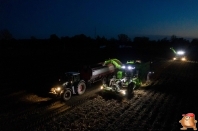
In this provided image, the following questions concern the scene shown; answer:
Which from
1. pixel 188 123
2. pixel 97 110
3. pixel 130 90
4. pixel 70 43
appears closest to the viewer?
pixel 188 123

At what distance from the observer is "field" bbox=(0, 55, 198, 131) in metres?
9.81

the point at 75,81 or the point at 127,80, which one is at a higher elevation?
the point at 75,81

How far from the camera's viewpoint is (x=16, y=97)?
14289 millimetres

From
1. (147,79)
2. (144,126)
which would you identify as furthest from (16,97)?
(147,79)

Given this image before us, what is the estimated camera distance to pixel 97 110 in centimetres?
1170

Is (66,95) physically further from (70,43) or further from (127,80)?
(70,43)

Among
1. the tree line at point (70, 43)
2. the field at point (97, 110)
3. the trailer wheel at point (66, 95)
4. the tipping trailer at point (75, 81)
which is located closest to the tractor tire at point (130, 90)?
the field at point (97, 110)

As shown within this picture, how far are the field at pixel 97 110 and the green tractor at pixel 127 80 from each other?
0.55 metres

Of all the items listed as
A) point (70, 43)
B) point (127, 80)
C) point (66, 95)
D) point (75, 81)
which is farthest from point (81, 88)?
point (70, 43)

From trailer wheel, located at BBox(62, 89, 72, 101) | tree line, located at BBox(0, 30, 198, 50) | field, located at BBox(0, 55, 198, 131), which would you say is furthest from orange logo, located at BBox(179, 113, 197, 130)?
tree line, located at BBox(0, 30, 198, 50)

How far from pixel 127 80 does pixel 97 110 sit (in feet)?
13.9

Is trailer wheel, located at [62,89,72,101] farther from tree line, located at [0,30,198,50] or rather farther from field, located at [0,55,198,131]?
tree line, located at [0,30,198,50]

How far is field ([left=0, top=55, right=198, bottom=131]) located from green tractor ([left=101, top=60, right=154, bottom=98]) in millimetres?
554

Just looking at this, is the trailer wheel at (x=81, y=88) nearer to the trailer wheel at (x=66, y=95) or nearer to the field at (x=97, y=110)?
the field at (x=97, y=110)
